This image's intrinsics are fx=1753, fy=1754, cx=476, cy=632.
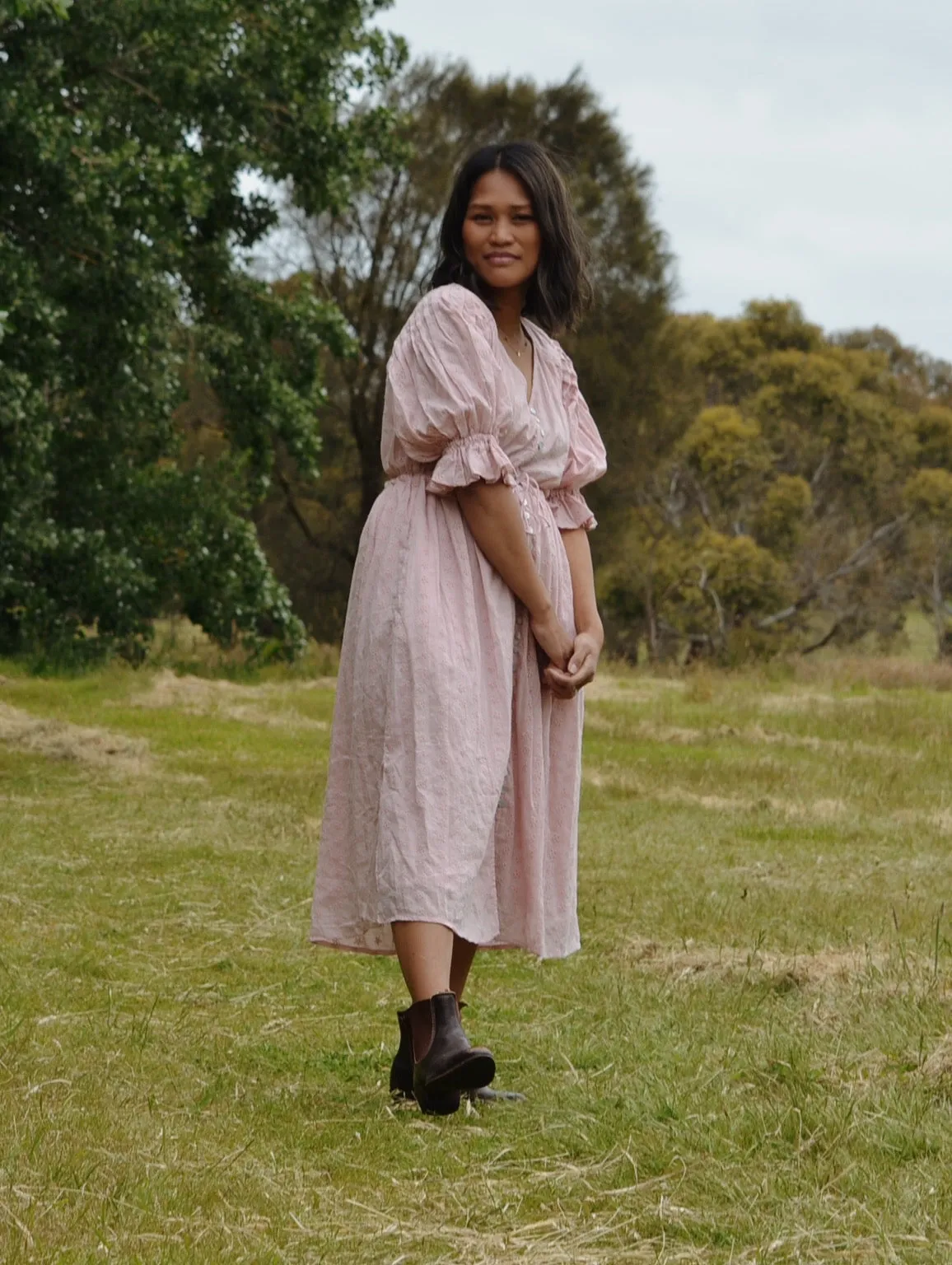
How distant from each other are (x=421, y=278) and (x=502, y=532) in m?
23.8

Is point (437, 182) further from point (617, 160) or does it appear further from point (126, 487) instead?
point (126, 487)

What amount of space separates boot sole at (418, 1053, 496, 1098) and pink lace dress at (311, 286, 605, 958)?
0.28 m

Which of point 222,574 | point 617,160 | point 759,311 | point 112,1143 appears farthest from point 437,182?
point 112,1143

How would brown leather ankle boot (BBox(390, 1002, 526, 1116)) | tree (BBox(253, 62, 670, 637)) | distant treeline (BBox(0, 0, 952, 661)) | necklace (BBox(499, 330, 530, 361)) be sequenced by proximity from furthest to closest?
tree (BBox(253, 62, 670, 637))
distant treeline (BBox(0, 0, 952, 661))
necklace (BBox(499, 330, 530, 361))
brown leather ankle boot (BBox(390, 1002, 526, 1116))

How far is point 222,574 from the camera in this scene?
16.8 meters

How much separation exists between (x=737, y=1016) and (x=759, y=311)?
32758 millimetres

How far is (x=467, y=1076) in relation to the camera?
11.3ft

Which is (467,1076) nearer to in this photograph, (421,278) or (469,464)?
(469,464)

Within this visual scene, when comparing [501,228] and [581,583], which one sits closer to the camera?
[501,228]

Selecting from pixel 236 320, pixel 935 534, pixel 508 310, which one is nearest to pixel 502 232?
pixel 508 310

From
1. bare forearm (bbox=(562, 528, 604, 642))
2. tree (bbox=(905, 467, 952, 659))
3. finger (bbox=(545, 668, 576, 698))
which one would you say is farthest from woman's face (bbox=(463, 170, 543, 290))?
tree (bbox=(905, 467, 952, 659))

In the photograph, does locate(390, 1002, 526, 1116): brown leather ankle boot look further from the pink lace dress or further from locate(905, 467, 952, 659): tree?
locate(905, 467, 952, 659): tree

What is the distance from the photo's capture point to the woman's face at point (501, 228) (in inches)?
155

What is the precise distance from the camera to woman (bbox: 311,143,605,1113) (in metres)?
3.59
